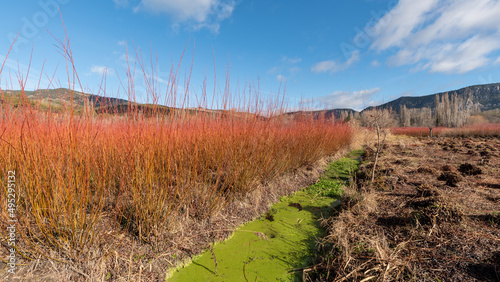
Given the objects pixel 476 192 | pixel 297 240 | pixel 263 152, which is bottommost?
pixel 297 240

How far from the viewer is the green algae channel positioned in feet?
6.30

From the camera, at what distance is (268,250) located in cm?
233

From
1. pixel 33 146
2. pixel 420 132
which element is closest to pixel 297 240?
pixel 33 146

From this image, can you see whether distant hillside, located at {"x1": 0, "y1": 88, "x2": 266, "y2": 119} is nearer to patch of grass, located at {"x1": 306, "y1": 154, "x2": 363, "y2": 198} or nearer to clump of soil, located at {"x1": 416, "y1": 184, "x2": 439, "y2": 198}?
patch of grass, located at {"x1": 306, "y1": 154, "x2": 363, "y2": 198}

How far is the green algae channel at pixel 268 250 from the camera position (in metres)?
1.92

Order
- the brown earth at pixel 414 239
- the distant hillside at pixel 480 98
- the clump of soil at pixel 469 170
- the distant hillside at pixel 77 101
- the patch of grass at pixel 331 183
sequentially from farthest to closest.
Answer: the distant hillside at pixel 480 98
the clump of soil at pixel 469 170
the patch of grass at pixel 331 183
the brown earth at pixel 414 239
the distant hillside at pixel 77 101

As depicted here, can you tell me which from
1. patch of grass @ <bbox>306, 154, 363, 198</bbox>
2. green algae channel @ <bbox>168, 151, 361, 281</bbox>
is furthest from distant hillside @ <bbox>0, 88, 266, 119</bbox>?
patch of grass @ <bbox>306, 154, 363, 198</bbox>

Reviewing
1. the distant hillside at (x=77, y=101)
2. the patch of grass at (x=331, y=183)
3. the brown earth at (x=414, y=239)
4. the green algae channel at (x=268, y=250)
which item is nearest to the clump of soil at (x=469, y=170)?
the brown earth at (x=414, y=239)

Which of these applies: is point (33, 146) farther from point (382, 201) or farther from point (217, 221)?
point (382, 201)

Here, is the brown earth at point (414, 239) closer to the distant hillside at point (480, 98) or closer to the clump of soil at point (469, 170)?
the clump of soil at point (469, 170)

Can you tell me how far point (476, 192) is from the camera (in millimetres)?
3525

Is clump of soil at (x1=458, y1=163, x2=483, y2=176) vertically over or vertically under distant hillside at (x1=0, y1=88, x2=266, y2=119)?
under

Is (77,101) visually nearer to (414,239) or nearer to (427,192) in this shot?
(414,239)

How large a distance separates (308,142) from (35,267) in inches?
212
